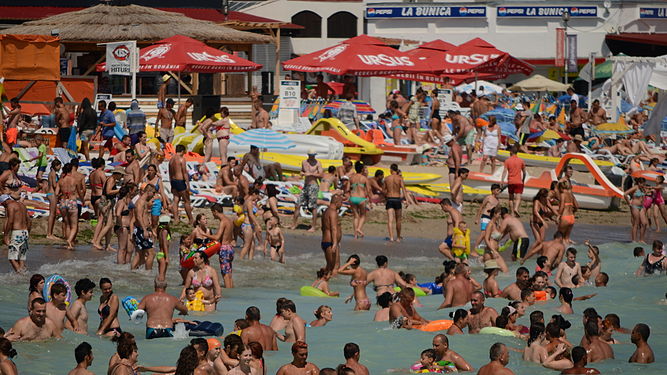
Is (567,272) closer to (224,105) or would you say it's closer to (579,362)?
(579,362)

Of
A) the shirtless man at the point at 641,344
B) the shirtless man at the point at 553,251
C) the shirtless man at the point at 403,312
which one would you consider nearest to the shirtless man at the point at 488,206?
the shirtless man at the point at 553,251

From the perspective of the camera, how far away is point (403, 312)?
1453 centimetres

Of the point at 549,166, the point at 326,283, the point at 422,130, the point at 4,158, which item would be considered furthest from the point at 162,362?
the point at 422,130

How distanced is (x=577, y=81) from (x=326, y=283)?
98.5ft

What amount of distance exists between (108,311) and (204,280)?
2.12 metres

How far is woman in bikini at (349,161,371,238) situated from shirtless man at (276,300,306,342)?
8335 millimetres

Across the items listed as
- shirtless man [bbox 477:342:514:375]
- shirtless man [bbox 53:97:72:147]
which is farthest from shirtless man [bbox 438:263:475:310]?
shirtless man [bbox 53:97:72:147]

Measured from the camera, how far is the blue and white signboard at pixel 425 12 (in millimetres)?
45562

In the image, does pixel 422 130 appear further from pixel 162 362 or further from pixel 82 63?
pixel 162 362

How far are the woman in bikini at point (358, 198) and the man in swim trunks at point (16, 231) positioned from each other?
6.66 metres

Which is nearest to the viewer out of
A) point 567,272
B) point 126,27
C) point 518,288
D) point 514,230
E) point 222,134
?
point 518,288

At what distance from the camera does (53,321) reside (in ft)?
41.8

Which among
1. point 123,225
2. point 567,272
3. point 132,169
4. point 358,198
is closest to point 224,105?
point 358,198

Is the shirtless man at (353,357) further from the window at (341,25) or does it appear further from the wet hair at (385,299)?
the window at (341,25)
